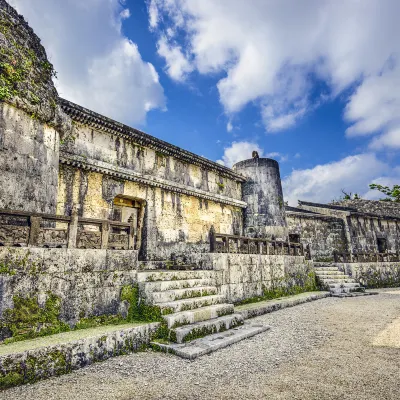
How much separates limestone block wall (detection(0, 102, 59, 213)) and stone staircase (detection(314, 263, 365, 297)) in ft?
38.3

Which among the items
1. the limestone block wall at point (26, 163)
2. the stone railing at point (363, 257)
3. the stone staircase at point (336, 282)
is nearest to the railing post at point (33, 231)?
the limestone block wall at point (26, 163)

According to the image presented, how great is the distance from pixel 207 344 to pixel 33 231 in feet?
11.7

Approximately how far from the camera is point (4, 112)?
224 inches

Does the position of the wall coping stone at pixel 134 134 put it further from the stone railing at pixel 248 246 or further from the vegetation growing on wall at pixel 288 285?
the vegetation growing on wall at pixel 288 285

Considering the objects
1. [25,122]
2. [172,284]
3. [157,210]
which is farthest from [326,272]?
[25,122]

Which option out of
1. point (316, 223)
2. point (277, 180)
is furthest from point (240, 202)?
point (316, 223)

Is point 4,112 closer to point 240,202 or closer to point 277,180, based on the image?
point 240,202

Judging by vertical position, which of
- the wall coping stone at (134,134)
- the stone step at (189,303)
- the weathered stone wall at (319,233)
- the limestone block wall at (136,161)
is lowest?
the stone step at (189,303)

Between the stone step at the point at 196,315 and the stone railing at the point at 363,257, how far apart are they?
1137 centimetres

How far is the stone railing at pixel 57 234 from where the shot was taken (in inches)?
166

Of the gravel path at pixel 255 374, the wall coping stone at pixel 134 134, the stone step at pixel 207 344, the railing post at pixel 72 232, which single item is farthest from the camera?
the wall coping stone at pixel 134 134

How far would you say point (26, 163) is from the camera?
19.8 feet

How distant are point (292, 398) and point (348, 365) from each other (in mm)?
1446

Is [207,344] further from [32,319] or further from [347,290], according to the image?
[347,290]
